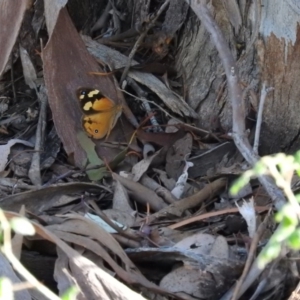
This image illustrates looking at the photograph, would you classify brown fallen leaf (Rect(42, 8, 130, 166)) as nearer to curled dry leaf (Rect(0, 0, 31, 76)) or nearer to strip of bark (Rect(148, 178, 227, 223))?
curled dry leaf (Rect(0, 0, 31, 76))

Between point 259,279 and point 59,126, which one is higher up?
point 59,126

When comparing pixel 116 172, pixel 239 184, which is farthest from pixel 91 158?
pixel 239 184

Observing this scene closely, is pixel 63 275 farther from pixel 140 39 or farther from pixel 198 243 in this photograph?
pixel 140 39

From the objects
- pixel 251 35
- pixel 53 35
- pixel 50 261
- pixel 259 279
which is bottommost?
pixel 259 279

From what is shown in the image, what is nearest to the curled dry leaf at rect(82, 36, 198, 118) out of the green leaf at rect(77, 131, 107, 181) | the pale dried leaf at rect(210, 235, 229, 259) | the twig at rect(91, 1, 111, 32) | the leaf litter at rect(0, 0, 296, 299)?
the leaf litter at rect(0, 0, 296, 299)

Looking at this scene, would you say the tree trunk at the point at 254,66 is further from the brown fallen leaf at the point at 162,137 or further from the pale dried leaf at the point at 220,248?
the pale dried leaf at the point at 220,248

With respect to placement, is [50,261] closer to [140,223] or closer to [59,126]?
[140,223]

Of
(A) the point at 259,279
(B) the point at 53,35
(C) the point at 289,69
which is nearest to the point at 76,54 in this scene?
(B) the point at 53,35
